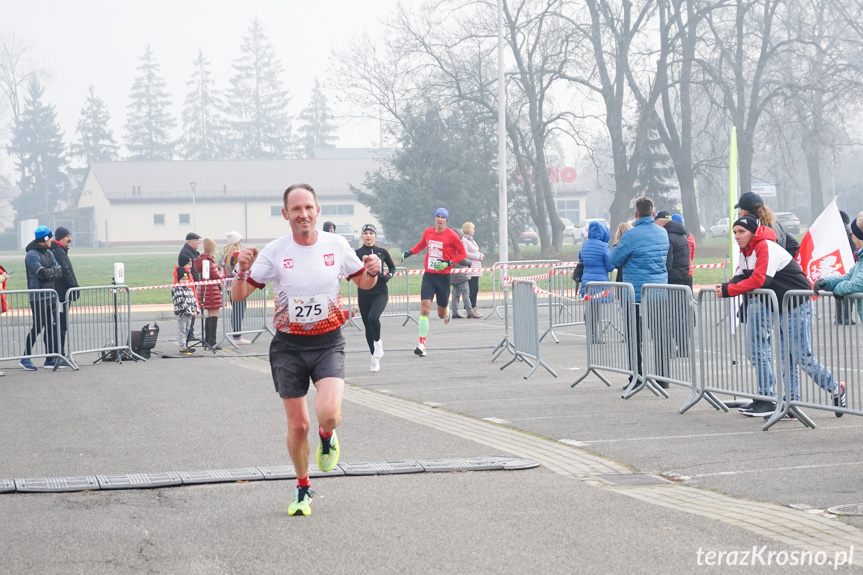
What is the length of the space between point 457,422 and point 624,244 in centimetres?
318

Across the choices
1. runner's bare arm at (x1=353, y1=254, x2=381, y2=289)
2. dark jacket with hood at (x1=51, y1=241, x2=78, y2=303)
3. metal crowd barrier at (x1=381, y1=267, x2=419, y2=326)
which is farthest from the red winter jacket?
runner's bare arm at (x1=353, y1=254, x2=381, y2=289)

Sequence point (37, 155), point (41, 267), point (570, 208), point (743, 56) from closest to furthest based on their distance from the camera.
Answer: point (41, 267) → point (743, 56) → point (570, 208) → point (37, 155)

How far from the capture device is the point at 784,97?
42.2 metres

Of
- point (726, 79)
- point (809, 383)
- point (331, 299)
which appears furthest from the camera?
point (726, 79)

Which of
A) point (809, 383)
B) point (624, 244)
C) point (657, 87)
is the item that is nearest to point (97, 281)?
point (657, 87)

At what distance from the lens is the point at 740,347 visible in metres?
9.82

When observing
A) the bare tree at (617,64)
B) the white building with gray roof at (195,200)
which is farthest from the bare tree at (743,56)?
the white building with gray roof at (195,200)

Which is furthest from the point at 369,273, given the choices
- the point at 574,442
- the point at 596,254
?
the point at 596,254

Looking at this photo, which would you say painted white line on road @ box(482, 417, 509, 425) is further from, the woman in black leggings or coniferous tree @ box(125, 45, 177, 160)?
coniferous tree @ box(125, 45, 177, 160)

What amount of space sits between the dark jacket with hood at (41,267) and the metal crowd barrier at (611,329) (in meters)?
7.62

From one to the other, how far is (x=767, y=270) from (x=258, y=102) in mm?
126631

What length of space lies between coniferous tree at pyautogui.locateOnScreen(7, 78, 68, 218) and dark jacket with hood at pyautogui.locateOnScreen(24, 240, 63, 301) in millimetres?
98529

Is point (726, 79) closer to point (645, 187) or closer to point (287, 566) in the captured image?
point (645, 187)

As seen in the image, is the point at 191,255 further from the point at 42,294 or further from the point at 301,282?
the point at 301,282
